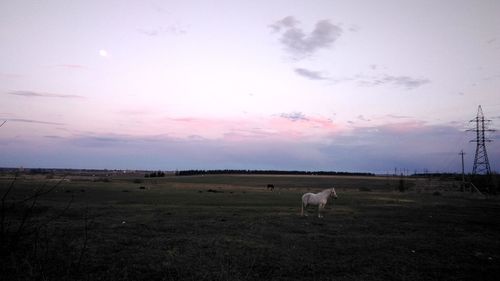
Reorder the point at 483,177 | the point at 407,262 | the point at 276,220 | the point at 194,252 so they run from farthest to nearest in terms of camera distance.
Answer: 1. the point at 483,177
2. the point at 276,220
3. the point at 194,252
4. the point at 407,262

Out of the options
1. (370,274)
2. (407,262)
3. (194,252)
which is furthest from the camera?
(194,252)

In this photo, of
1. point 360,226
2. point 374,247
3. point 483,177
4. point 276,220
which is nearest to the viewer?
point 374,247

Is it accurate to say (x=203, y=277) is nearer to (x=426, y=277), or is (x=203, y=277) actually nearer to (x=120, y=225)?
(x=426, y=277)

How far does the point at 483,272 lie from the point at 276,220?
12062 mm

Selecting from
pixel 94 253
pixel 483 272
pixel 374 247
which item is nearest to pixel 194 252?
pixel 94 253

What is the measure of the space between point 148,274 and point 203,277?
1541mm

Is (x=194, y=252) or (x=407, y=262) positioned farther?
(x=194, y=252)

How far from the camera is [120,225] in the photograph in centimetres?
1902

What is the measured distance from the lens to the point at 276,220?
2228cm

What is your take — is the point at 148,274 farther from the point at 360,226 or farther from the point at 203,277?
the point at 360,226

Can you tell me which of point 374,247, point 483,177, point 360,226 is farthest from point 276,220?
point 483,177

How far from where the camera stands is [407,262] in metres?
12.4

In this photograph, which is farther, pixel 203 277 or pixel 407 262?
pixel 407 262

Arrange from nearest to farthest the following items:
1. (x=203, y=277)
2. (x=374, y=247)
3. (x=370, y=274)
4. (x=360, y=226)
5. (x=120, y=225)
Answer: (x=203, y=277) → (x=370, y=274) → (x=374, y=247) → (x=120, y=225) → (x=360, y=226)
